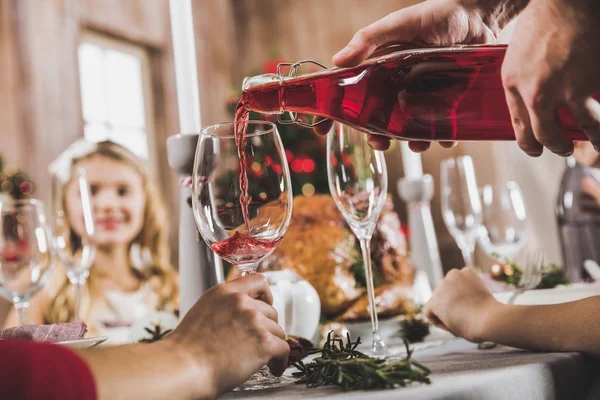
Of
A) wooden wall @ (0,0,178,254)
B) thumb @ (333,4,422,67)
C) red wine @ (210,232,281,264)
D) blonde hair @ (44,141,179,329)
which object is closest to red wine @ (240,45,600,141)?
thumb @ (333,4,422,67)

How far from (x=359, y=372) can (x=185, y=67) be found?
0.43 m

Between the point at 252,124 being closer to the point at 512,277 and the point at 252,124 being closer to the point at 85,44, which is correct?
the point at 512,277

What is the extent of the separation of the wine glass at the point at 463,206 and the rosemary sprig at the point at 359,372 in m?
0.76

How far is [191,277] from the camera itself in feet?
2.30

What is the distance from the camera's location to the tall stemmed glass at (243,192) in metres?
0.55

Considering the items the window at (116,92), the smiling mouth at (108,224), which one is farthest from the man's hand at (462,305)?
the window at (116,92)

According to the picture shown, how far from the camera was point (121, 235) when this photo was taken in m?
2.60

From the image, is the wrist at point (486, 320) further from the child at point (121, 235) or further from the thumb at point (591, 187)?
the child at point (121, 235)

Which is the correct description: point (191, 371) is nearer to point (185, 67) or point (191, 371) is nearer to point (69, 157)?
point (185, 67)

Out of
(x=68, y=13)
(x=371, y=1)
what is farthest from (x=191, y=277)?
(x=371, y=1)

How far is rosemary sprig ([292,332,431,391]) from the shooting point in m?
0.41

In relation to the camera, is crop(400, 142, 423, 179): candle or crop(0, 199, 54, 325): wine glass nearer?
crop(0, 199, 54, 325): wine glass

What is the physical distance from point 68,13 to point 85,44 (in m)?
0.19

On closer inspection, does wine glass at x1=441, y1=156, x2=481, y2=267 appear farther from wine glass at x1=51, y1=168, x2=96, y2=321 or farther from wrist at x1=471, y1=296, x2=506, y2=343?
wine glass at x1=51, y1=168, x2=96, y2=321
